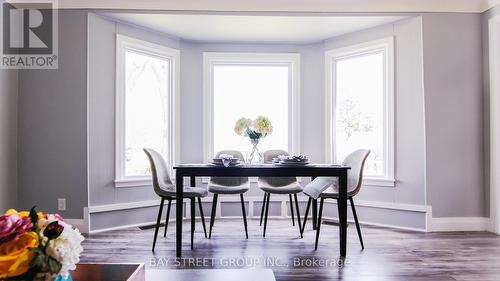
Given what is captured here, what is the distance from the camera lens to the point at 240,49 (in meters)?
4.86

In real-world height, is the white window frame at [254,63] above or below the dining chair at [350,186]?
above

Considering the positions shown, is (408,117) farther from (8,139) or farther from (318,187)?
(8,139)

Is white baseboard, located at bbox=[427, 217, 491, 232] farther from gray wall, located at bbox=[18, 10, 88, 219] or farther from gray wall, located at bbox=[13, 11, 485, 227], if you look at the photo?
gray wall, located at bbox=[18, 10, 88, 219]

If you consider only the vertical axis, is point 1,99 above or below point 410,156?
above

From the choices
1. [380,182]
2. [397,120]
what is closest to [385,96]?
[397,120]

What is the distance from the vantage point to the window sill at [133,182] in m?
4.10

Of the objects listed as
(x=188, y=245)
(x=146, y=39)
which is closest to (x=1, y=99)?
(x=146, y=39)

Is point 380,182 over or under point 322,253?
over

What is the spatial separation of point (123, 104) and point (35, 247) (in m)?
3.68

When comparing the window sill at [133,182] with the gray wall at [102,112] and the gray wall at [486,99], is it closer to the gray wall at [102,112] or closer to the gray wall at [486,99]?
the gray wall at [102,112]

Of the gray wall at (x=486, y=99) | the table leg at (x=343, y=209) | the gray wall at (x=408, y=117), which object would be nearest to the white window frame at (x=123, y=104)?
the table leg at (x=343, y=209)

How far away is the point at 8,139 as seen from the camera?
3.70m

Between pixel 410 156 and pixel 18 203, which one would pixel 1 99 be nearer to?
pixel 18 203

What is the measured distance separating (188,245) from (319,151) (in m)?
2.29
